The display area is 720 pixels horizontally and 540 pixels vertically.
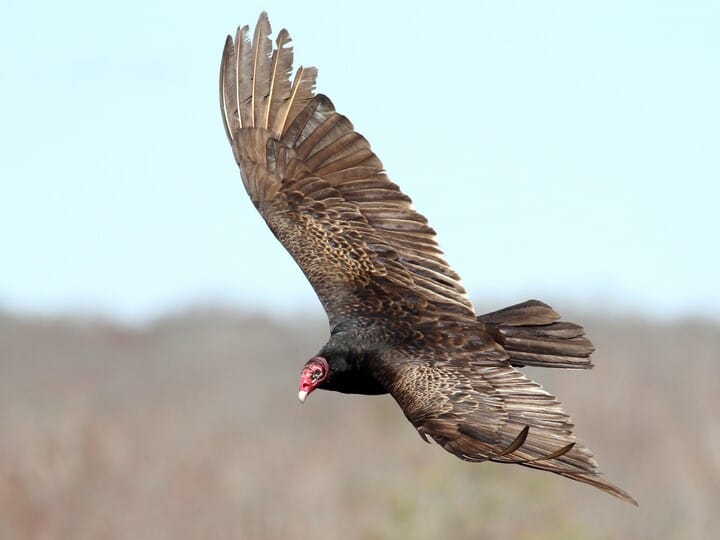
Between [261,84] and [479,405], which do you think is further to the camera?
[261,84]

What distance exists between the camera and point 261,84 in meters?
7.35

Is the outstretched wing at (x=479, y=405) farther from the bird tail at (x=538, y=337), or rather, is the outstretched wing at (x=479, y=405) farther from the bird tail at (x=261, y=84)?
the bird tail at (x=261, y=84)

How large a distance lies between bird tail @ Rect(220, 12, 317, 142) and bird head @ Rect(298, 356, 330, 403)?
1.25m

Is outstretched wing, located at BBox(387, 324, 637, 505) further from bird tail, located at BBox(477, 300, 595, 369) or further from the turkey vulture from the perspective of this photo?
bird tail, located at BBox(477, 300, 595, 369)

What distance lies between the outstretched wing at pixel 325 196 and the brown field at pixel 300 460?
1417 cm

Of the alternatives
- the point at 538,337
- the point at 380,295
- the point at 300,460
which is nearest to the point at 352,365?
the point at 380,295

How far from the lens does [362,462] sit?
25531mm

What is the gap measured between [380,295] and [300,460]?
64.1ft

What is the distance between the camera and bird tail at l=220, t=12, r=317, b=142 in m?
7.25

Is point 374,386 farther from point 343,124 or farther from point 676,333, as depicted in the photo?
point 676,333

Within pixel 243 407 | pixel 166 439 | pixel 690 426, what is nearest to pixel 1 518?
pixel 166 439

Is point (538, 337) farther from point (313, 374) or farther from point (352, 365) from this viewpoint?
point (313, 374)

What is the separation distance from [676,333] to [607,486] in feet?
102

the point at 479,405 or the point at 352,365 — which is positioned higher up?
the point at 352,365
